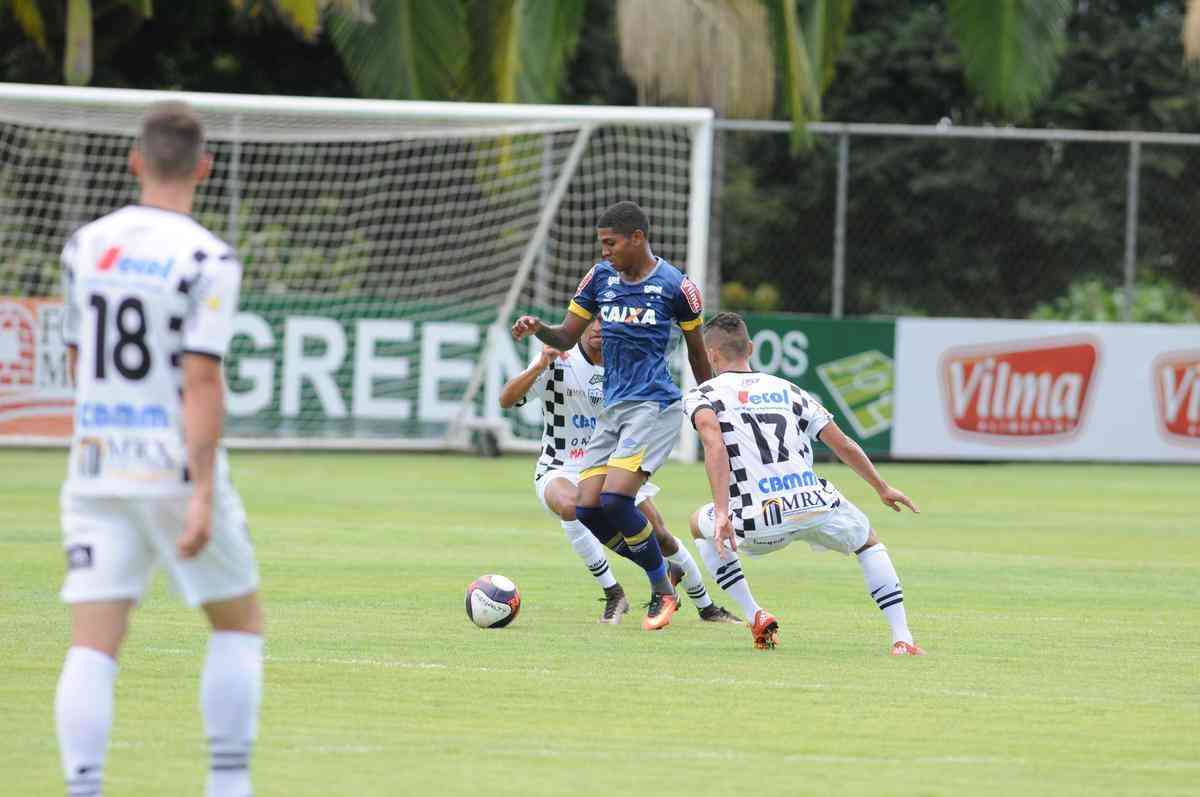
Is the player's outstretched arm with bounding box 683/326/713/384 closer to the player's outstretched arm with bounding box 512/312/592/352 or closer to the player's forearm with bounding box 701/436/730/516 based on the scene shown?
the player's outstretched arm with bounding box 512/312/592/352

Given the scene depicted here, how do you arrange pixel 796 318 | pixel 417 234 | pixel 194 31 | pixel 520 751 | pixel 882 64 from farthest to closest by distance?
1. pixel 882 64
2. pixel 194 31
3. pixel 417 234
4. pixel 796 318
5. pixel 520 751

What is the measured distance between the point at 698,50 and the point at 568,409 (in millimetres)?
13061

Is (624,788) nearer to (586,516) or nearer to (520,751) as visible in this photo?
(520,751)

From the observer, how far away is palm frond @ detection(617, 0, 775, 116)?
23797mm

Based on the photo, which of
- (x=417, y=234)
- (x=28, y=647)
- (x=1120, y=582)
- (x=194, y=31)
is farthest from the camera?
(x=194, y=31)

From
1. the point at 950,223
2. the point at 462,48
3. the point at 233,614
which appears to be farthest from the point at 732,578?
the point at 950,223

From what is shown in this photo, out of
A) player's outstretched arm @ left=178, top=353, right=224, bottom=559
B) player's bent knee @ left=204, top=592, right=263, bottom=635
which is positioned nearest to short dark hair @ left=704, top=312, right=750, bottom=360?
player's bent knee @ left=204, top=592, right=263, bottom=635

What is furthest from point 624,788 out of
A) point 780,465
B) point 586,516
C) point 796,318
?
point 796,318

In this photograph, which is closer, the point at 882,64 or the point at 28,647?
the point at 28,647

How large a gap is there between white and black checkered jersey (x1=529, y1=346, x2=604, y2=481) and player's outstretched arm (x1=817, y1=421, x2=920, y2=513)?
2.30m

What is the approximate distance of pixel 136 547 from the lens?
5516mm

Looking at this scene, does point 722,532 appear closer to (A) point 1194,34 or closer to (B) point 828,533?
(B) point 828,533

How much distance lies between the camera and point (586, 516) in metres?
10.6

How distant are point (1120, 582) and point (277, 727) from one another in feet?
23.5
